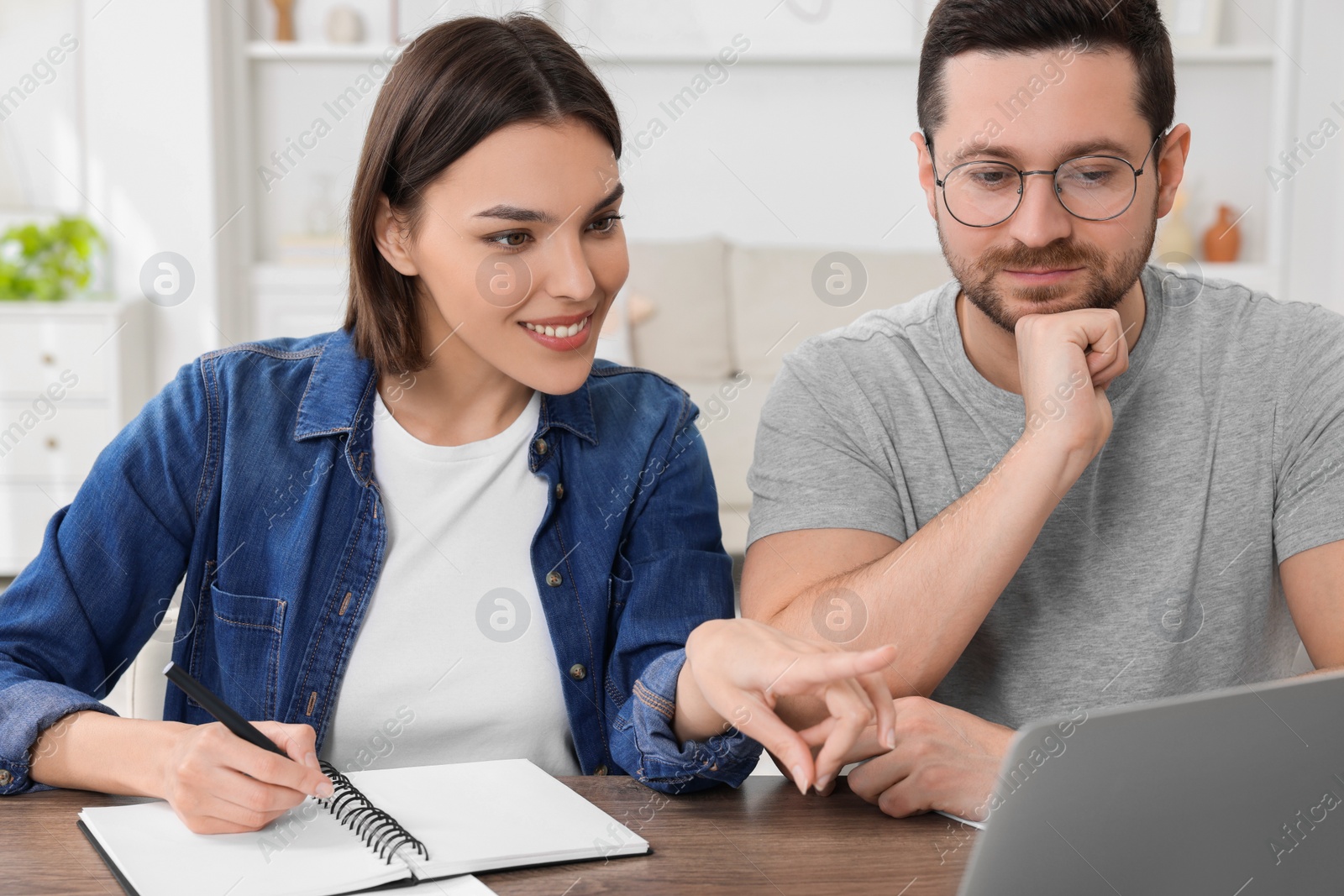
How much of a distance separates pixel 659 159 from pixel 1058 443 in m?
3.23

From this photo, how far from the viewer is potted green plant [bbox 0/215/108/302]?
3.45 metres

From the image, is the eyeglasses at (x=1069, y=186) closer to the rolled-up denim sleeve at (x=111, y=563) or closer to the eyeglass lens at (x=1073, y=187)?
the eyeglass lens at (x=1073, y=187)

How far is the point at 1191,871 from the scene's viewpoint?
0.62 metres

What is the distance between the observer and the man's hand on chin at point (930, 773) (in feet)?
2.80

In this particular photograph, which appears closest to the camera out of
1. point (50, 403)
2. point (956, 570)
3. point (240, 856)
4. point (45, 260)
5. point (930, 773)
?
point (240, 856)

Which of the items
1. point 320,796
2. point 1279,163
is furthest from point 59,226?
point 1279,163

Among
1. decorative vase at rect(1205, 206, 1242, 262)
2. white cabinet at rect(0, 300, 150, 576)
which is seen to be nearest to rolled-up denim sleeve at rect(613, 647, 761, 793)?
white cabinet at rect(0, 300, 150, 576)

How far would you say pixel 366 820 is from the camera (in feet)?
2.59

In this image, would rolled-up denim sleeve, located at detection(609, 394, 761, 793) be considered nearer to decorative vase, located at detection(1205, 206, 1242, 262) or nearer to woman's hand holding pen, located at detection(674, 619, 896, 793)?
woman's hand holding pen, located at detection(674, 619, 896, 793)

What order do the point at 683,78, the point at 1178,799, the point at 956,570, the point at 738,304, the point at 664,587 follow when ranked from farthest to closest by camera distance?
the point at 683,78
the point at 738,304
the point at 664,587
the point at 956,570
the point at 1178,799

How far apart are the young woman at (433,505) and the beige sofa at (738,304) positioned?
221 cm

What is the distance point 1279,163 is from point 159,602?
3953mm

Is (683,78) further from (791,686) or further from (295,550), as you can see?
(791,686)

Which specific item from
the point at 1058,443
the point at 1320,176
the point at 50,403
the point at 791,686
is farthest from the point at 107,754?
the point at 1320,176
